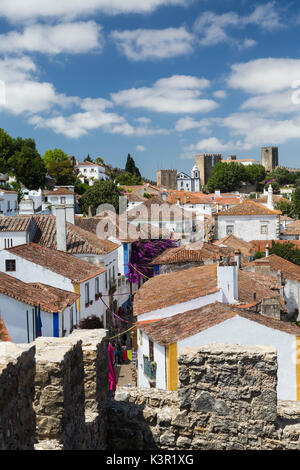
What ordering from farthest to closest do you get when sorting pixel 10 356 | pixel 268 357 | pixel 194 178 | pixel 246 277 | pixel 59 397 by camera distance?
pixel 194 178
pixel 246 277
pixel 268 357
pixel 59 397
pixel 10 356

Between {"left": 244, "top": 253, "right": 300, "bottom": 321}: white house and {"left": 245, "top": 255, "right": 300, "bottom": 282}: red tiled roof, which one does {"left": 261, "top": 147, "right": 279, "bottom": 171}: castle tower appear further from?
{"left": 244, "top": 253, "right": 300, "bottom": 321}: white house

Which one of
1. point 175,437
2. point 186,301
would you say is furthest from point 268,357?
point 186,301

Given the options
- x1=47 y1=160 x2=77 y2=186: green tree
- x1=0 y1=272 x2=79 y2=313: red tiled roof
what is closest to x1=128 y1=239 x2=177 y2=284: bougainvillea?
x1=0 y1=272 x2=79 y2=313: red tiled roof

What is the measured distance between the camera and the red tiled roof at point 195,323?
37.9ft

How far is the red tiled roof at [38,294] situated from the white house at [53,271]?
860 mm

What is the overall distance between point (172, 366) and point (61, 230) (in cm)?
1332

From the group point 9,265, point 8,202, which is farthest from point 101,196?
point 9,265

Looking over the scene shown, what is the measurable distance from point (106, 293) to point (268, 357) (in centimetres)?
1900

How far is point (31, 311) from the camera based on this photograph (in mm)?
14734

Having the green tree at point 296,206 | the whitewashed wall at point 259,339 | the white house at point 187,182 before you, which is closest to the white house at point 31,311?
the whitewashed wall at point 259,339

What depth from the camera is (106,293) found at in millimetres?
24422

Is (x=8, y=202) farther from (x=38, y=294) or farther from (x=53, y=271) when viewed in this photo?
(x=38, y=294)

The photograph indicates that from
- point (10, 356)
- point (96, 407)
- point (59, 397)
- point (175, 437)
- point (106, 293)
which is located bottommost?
point (106, 293)
